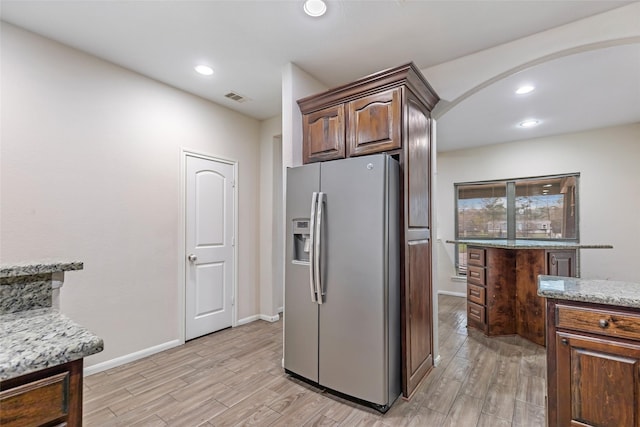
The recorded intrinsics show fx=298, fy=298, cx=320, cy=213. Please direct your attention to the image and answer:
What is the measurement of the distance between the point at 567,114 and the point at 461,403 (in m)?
→ 3.96

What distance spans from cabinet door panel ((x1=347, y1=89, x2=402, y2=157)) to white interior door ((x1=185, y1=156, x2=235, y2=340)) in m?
1.96

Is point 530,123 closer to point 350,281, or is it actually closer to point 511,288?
point 511,288

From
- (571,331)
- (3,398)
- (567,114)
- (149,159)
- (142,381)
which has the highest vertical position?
(567,114)

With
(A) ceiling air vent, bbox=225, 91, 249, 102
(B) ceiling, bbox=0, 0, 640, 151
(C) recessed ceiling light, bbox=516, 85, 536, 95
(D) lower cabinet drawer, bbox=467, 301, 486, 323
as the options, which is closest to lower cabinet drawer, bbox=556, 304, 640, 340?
(B) ceiling, bbox=0, 0, 640, 151

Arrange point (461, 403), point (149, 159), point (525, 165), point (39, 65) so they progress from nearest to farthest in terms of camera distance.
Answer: point (461, 403), point (39, 65), point (149, 159), point (525, 165)

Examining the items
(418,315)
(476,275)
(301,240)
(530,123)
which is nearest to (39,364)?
(301,240)

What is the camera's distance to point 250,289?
4.08 m

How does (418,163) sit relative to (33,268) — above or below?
above

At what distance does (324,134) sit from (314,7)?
36.6 inches

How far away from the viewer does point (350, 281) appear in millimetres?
2209

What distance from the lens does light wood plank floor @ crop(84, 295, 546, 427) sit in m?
2.03

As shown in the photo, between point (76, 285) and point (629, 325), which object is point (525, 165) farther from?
point (76, 285)

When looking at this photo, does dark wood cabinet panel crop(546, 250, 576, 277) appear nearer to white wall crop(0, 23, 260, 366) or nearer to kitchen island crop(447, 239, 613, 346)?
kitchen island crop(447, 239, 613, 346)

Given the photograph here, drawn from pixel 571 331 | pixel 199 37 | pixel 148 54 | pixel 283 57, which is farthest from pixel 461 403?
pixel 148 54
